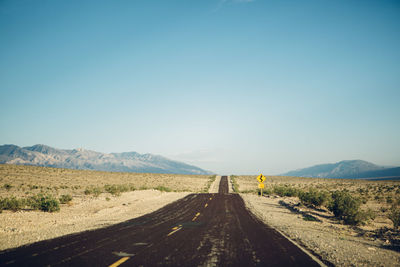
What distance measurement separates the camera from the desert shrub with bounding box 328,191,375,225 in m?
16.0

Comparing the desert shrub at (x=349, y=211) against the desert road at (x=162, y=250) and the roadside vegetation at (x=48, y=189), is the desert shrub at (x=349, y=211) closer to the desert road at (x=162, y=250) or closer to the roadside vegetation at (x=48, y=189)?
the desert road at (x=162, y=250)

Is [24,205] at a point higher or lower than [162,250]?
lower

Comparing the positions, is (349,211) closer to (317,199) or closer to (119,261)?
(317,199)

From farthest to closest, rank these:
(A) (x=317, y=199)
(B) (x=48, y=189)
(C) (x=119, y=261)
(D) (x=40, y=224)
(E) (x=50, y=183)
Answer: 1. (E) (x=50, y=183)
2. (B) (x=48, y=189)
3. (A) (x=317, y=199)
4. (D) (x=40, y=224)
5. (C) (x=119, y=261)

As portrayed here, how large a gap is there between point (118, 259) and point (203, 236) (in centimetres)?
416

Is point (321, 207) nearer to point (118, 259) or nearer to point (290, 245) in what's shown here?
point (290, 245)

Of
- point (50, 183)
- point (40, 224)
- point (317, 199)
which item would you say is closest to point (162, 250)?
point (40, 224)

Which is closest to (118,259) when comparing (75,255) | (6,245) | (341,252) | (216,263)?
(75,255)

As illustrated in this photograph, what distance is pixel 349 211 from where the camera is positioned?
16.5 metres

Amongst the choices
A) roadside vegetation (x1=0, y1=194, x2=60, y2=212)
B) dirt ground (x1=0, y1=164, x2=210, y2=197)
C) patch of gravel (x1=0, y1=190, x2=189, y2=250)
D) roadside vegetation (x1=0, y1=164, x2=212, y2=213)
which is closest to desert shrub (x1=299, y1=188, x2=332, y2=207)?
patch of gravel (x1=0, y1=190, x2=189, y2=250)

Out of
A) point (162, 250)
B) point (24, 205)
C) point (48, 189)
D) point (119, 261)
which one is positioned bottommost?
point (48, 189)

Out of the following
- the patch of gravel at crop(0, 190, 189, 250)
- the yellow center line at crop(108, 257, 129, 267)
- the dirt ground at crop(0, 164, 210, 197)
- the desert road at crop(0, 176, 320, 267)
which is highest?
the yellow center line at crop(108, 257, 129, 267)

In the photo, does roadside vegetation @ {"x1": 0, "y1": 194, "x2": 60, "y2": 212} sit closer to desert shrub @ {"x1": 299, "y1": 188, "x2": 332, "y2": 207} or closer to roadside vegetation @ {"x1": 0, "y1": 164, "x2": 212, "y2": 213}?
roadside vegetation @ {"x1": 0, "y1": 164, "x2": 212, "y2": 213}

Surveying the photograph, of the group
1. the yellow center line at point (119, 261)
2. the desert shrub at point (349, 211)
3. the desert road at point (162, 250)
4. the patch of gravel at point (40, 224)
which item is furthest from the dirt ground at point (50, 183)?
the desert shrub at point (349, 211)
